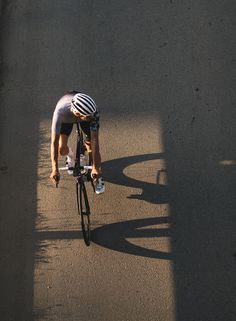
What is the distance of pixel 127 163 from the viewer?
6504mm

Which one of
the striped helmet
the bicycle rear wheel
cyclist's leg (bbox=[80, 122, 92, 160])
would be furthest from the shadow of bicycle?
the striped helmet

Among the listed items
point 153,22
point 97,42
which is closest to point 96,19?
point 97,42

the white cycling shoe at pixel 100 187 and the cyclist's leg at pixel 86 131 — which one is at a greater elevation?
the cyclist's leg at pixel 86 131

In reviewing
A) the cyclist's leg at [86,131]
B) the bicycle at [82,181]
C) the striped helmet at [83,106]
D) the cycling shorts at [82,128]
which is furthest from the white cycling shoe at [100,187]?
the striped helmet at [83,106]

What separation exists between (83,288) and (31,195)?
1.51 meters

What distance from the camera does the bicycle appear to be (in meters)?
5.50

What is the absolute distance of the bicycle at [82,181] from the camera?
5.50 meters

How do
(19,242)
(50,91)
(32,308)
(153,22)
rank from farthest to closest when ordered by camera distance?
A: 1. (153,22)
2. (50,91)
3. (19,242)
4. (32,308)

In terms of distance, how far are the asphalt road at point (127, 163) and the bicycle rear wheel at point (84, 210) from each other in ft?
0.63

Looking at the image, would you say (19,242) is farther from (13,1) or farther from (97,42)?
(13,1)

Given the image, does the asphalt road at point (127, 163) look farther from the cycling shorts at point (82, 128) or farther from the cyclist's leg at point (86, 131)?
the cycling shorts at point (82, 128)

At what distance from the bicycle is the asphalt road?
0.23 m

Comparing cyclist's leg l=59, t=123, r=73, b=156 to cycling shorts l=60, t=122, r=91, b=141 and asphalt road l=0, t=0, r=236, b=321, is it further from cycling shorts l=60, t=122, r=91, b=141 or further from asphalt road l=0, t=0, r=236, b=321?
asphalt road l=0, t=0, r=236, b=321

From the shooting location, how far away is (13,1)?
7.85m
